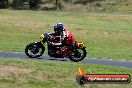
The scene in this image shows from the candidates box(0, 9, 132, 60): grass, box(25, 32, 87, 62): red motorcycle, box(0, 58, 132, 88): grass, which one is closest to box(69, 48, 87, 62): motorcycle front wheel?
box(25, 32, 87, 62): red motorcycle

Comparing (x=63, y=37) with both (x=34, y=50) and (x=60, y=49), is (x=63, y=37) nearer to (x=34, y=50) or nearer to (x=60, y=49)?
(x=60, y=49)

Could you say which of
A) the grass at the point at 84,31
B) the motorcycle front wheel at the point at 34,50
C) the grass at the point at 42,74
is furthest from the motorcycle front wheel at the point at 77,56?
the grass at the point at 84,31

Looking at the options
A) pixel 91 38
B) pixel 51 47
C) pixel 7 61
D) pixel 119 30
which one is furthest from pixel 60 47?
pixel 119 30

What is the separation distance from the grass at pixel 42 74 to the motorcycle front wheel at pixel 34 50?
96.8 inches

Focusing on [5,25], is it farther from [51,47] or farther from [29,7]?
[29,7]

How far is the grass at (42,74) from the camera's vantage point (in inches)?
605

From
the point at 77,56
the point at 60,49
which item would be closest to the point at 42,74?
the point at 60,49

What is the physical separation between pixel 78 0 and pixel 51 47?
62.7 m

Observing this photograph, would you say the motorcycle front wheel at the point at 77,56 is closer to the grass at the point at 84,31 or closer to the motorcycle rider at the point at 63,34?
the motorcycle rider at the point at 63,34

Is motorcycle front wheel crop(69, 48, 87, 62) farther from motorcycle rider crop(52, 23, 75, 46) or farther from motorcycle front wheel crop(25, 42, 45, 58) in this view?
motorcycle front wheel crop(25, 42, 45, 58)

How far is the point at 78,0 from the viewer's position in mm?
82562

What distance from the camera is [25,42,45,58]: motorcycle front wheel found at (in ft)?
67.9

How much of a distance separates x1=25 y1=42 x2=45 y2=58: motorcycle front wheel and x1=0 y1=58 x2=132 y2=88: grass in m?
2.46

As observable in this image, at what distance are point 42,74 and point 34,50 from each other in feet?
14.8
